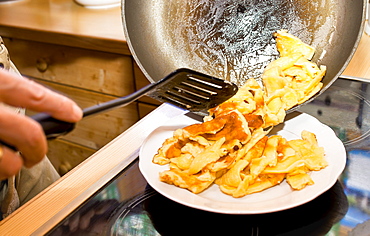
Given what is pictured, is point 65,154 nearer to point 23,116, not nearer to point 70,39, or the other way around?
point 70,39

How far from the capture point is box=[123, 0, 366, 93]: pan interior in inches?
34.0

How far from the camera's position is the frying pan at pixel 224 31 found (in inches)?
34.0

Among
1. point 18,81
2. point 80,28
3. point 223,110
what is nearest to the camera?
point 18,81

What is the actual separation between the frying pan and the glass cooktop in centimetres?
26

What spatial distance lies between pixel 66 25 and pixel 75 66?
15 cm

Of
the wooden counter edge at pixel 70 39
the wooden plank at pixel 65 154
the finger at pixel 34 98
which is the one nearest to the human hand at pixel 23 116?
the finger at pixel 34 98

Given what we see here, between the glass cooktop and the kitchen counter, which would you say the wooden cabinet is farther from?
the glass cooktop

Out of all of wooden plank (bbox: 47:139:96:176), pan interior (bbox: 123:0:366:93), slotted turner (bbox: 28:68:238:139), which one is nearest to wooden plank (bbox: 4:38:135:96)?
wooden plank (bbox: 47:139:96:176)

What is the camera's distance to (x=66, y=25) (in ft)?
5.09

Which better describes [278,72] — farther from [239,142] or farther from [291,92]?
[239,142]

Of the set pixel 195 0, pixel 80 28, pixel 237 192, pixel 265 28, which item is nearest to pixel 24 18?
pixel 80 28

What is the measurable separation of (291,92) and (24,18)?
1.28m

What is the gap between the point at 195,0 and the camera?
91 centimetres

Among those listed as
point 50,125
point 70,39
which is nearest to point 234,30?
point 50,125
